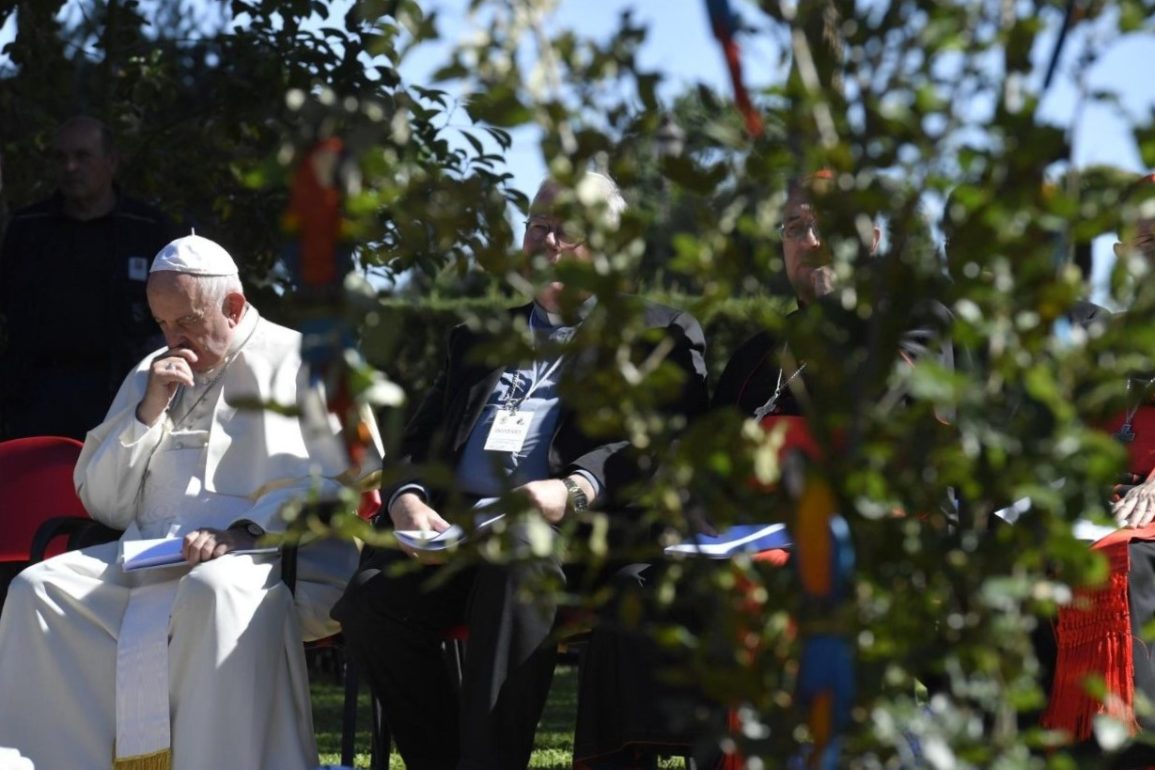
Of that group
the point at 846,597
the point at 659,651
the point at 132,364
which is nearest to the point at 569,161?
the point at 846,597

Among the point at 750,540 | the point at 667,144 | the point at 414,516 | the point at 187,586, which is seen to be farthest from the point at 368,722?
the point at 667,144

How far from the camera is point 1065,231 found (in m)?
2.01

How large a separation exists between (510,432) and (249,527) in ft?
2.68

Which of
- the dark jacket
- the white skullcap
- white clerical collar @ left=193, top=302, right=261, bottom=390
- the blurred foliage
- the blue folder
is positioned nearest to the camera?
the blurred foliage

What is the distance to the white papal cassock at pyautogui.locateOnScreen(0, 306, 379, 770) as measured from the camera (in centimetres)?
495

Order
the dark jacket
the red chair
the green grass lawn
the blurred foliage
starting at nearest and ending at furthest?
the blurred foliage → the red chair → the green grass lawn → the dark jacket

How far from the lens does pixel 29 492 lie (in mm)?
5938

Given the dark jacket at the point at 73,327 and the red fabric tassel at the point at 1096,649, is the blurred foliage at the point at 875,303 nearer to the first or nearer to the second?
the red fabric tassel at the point at 1096,649

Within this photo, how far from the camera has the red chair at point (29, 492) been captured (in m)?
5.86

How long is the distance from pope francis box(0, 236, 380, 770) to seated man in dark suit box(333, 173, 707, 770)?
0.85ft

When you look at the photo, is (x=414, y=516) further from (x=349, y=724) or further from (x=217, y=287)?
(x=217, y=287)

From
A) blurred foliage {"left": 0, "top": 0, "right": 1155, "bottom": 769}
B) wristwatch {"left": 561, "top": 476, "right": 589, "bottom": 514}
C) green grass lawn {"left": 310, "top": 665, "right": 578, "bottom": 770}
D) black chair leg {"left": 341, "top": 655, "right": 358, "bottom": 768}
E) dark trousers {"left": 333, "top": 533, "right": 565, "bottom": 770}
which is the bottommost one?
green grass lawn {"left": 310, "top": 665, "right": 578, "bottom": 770}

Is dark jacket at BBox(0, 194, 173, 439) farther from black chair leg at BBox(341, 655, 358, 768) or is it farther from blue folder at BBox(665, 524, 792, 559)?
blue folder at BBox(665, 524, 792, 559)

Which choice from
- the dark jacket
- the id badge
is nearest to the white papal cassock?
the id badge
